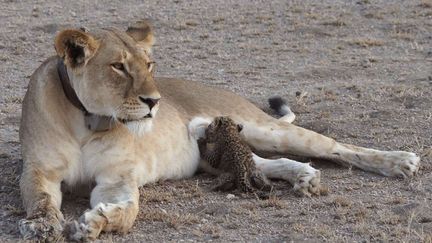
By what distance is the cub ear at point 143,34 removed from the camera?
4682 millimetres

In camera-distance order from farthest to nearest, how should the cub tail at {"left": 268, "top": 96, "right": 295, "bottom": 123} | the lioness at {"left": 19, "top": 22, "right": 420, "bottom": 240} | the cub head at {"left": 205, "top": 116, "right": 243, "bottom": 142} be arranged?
the cub tail at {"left": 268, "top": 96, "right": 295, "bottom": 123} → the cub head at {"left": 205, "top": 116, "right": 243, "bottom": 142} → the lioness at {"left": 19, "top": 22, "right": 420, "bottom": 240}

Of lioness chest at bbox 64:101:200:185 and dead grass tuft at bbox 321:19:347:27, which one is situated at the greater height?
lioness chest at bbox 64:101:200:185

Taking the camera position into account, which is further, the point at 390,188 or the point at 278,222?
the point at 390,188

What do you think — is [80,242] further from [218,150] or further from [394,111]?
[394,111]

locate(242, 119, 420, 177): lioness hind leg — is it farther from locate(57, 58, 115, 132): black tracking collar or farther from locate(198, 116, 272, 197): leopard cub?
locate(57, 58, 115, 132): black tracking collar

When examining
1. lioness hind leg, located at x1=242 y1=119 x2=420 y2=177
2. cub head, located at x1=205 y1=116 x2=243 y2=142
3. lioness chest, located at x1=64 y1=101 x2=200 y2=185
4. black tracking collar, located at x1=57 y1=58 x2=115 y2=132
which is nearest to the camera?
black tracking collar, located at x1=57 y1=58 x2=115 y2=132

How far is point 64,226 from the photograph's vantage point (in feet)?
12.8

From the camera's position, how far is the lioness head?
4.15m

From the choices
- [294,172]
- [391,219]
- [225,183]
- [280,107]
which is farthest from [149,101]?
[280,107]

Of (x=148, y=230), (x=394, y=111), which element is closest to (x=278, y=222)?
(x=148, y=230)

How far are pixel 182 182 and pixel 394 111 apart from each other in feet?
6.41

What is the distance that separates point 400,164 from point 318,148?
0.47 meters

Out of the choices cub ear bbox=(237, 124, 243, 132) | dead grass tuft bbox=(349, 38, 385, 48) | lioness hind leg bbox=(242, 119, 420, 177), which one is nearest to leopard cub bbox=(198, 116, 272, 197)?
cub ear bbox=(237, 124, 243, 132)

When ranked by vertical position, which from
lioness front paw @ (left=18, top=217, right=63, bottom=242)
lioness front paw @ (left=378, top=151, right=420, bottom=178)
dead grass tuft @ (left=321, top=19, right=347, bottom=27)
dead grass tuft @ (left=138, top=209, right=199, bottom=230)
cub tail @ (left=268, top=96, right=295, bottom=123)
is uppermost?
lioness front paw @ (left=18, top=217, right=63, bottom=242)
